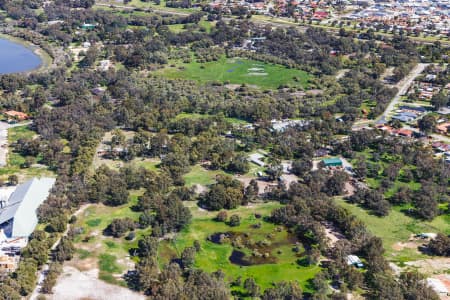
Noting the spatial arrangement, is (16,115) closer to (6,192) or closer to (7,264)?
(6,192)

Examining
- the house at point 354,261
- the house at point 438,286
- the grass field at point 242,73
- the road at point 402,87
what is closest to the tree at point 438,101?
the road at point 402,87

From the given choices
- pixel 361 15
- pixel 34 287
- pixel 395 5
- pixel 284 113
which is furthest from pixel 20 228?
pixel 395 5

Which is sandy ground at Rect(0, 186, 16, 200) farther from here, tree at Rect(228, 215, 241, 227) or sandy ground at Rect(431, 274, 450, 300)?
sandy ground at Rect(431, 274, 450, 300)

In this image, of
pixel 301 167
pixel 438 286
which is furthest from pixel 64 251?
pixel 438 286

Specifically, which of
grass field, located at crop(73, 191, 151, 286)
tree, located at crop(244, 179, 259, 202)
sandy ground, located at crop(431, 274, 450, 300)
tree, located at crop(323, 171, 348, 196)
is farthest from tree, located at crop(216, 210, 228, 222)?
sandy ground, located at crop(431, 274, 450, 300)

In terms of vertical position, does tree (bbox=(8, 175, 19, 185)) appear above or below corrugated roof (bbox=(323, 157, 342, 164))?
below

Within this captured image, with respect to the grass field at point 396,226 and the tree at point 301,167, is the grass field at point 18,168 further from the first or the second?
the grass field at point 396,226
